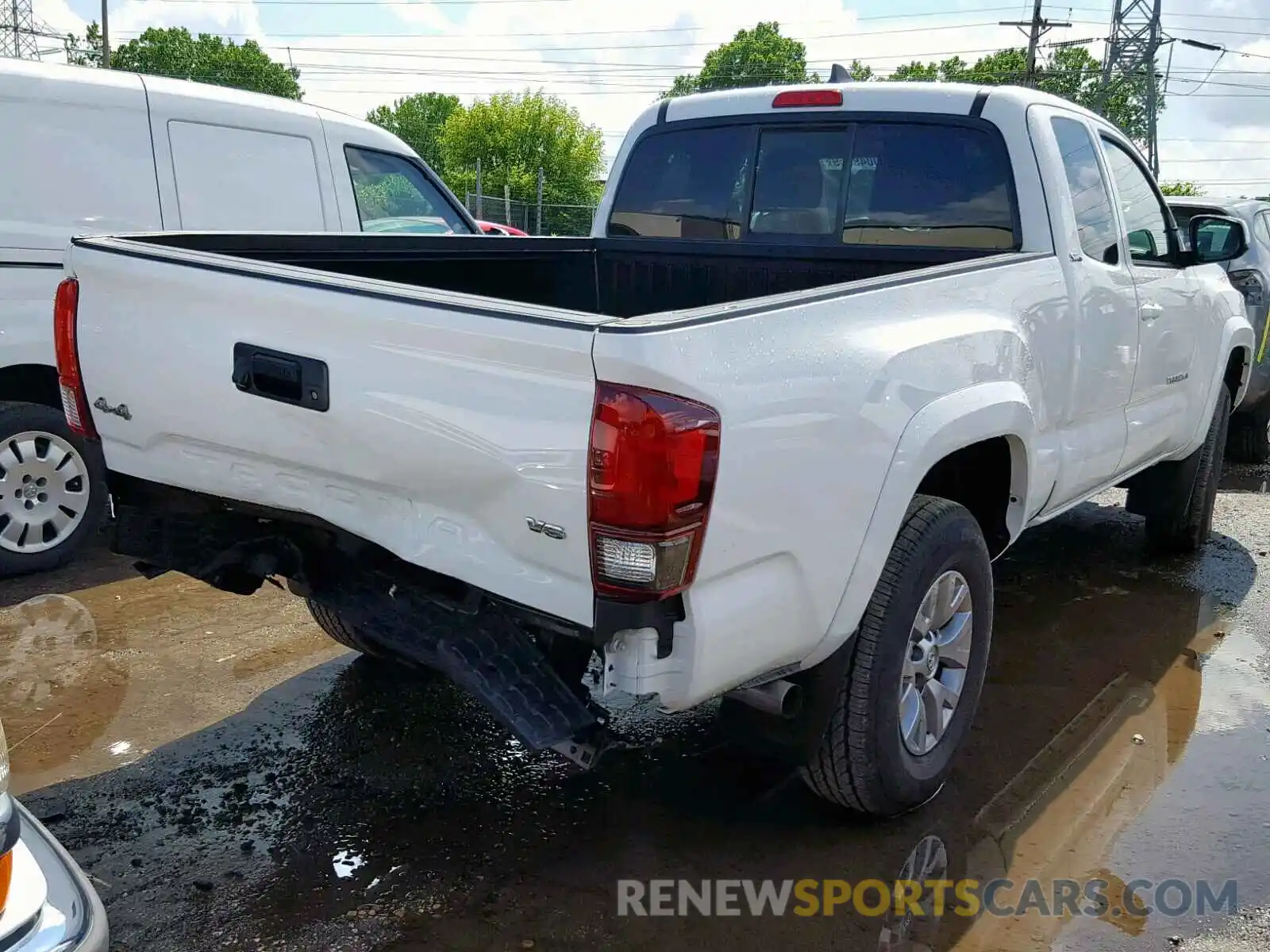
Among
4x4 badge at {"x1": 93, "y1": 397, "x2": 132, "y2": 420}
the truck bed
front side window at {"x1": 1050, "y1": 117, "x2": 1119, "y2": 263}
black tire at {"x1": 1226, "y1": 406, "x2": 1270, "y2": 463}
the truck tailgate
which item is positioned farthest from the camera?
black tire at {"x1": 1226, "y1": 406, "x2": 1270, "y2": 463}

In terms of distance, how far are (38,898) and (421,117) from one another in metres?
96.4

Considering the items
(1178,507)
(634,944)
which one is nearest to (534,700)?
(634,944)

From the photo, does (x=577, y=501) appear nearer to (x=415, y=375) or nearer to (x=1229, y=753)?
(x=415, y=375)

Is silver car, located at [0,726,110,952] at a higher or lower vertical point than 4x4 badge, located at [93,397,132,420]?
lower

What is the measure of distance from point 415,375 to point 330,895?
137 cm

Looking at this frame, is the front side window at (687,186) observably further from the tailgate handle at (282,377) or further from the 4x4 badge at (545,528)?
the 4x4 badge at (545,528)

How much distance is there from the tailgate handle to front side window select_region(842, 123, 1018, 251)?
91.4 inches

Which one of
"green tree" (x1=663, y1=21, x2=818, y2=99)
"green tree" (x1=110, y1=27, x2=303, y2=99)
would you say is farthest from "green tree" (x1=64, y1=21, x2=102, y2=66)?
→ "green tree" (x1=663, y1=21, x2=818, y2=99)

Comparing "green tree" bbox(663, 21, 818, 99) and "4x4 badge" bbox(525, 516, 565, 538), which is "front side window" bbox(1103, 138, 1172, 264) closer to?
"4x4 badge" bbox(525, 516, 565, 538)

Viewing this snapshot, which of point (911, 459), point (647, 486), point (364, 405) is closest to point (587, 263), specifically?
point (911, 459)

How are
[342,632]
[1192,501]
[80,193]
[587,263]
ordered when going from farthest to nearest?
[1192,501] < [80,193] < [587,263] < [342,632]

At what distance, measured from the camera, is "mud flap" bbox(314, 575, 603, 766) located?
246cm

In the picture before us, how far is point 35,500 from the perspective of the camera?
202 inches

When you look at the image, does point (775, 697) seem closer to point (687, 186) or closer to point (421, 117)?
point (687, 186)
